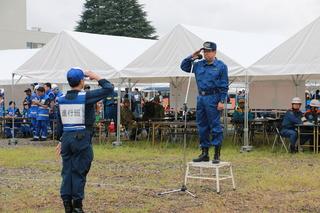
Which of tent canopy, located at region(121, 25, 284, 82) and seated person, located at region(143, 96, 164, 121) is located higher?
tent canopy, located at region(121, 25, 284, 82)

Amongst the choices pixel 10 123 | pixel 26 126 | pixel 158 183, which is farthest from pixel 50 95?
pixel 158 183

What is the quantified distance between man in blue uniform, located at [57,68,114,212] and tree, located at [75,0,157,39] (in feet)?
156

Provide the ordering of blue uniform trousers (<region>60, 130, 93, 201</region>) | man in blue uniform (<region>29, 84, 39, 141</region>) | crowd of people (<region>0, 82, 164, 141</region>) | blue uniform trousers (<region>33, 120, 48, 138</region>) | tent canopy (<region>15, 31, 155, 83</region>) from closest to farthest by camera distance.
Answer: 1. blue uniform trousers (<region>60, 130, 93, 201</region>)
2. tent canopy (<region>15, 31, 155, 83</region>)
3. crowd of people (<region>0, 82, 164, 141</region>)
4. man in blue uniform (<region>29, 84, 39, 141</region>)
5. blue uniform trousers (<region>33, 120, 48, 138</region>)

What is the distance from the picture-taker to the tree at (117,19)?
53812mm

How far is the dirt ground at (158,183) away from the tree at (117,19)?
4085 cm

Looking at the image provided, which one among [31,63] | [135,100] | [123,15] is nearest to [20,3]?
[123,15]

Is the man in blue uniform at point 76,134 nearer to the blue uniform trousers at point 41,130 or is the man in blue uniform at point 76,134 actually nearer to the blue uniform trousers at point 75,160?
the blue uniform trousers at point 75,160

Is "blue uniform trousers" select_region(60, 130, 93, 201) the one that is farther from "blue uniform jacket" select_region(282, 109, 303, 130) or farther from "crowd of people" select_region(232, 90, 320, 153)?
"blue uniform jacket" select_region(282, 109, 303, 130)

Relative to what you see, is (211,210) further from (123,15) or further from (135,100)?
(123,15)

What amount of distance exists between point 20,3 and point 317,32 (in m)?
51.5

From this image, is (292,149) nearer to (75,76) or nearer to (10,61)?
(75,76)

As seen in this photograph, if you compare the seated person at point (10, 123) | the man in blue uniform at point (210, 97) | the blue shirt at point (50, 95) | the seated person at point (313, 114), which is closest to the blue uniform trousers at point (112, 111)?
the blue shirt at point (50, 95)

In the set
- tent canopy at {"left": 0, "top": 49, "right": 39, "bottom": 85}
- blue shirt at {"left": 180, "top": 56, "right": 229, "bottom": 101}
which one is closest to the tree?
tent canopy at {"left": 0, "top": 49, "right": 39, "bottom": 85}

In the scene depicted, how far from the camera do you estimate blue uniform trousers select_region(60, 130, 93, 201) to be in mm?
6062
